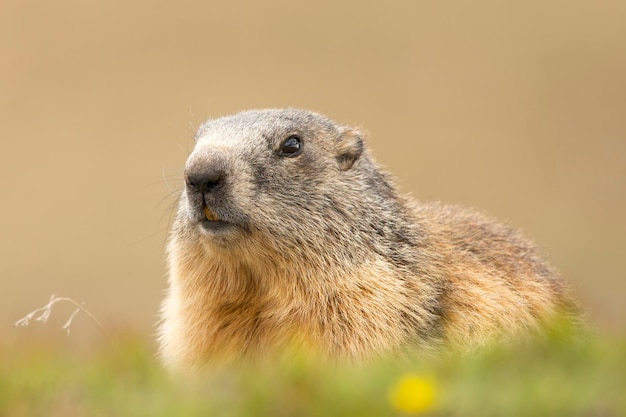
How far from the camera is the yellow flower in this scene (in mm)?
4793

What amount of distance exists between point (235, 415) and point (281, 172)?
3.30 m

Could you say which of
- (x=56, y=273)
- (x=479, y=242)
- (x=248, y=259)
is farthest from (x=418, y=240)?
(x=56, y=273)

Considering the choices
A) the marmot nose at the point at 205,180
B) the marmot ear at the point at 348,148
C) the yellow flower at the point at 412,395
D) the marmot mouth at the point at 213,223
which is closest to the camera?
the yellow flower at the point at 412,395

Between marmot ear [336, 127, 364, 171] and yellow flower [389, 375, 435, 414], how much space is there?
11.8 feet

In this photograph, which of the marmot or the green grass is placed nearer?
the green grass

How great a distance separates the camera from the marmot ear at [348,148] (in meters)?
8.56

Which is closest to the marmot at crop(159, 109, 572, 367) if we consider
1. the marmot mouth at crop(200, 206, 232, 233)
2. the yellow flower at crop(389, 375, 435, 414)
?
the marmot mouth at crop(200, 206, 232, 233)

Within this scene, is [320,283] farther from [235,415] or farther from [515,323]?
[235,415]

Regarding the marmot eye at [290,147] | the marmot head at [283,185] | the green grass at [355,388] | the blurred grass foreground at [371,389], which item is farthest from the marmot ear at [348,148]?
the blurred grass foreground at [371,389]

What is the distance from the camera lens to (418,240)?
326 inches

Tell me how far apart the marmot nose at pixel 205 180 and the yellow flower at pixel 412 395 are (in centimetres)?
273

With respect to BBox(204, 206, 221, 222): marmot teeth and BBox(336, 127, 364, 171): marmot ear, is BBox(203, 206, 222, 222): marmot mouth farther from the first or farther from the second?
BBox(336, 127, 364, 171): marmot ear

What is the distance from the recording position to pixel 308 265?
7797 millimetres

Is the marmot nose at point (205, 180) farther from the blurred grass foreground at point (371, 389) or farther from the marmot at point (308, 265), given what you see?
the blurred grass foreground at point (371, 389)
